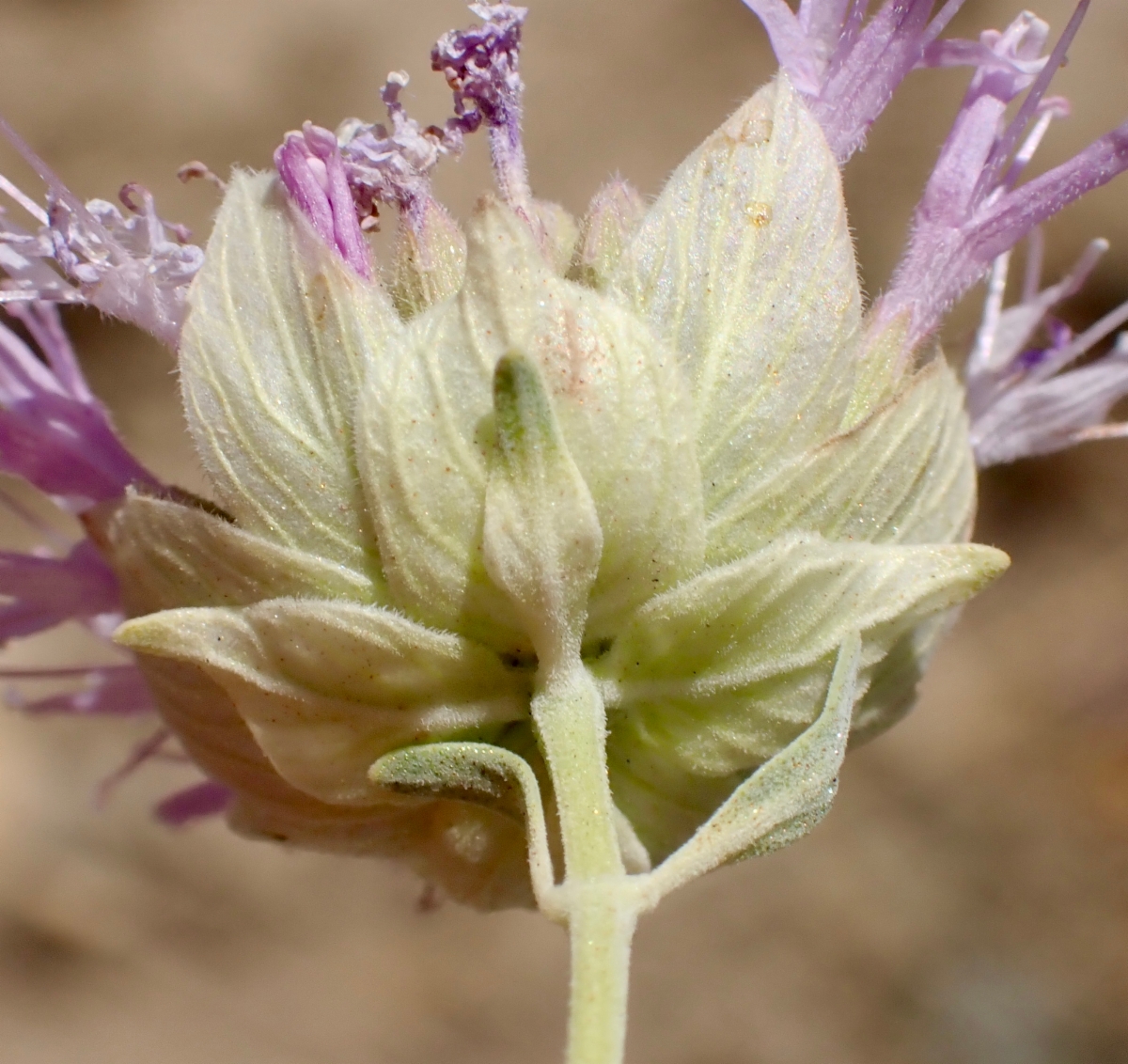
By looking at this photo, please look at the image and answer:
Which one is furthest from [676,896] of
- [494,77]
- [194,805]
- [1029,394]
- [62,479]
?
[494,77]

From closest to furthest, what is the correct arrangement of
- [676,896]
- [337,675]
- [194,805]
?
1. [337,675]
2. [194,805]
3. [676,896]

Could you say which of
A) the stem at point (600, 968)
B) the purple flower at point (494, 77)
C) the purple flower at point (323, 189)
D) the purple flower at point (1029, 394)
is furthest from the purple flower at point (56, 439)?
the purple flower at point (1029, 394)

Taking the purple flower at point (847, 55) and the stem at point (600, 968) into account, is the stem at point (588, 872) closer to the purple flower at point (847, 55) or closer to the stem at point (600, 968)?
the stem at point (600, 968)

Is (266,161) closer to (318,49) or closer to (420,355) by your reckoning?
(318,49)

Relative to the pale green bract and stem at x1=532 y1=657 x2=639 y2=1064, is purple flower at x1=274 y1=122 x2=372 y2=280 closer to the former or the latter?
the pale green bract

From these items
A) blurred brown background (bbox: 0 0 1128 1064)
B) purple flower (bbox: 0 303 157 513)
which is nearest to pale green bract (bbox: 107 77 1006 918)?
purple flower (bbox: 0 303 157 513)

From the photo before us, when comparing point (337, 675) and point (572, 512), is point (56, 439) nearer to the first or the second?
point (337, 675)

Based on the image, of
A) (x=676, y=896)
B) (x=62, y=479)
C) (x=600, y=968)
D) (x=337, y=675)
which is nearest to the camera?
(x=600, y=968)
